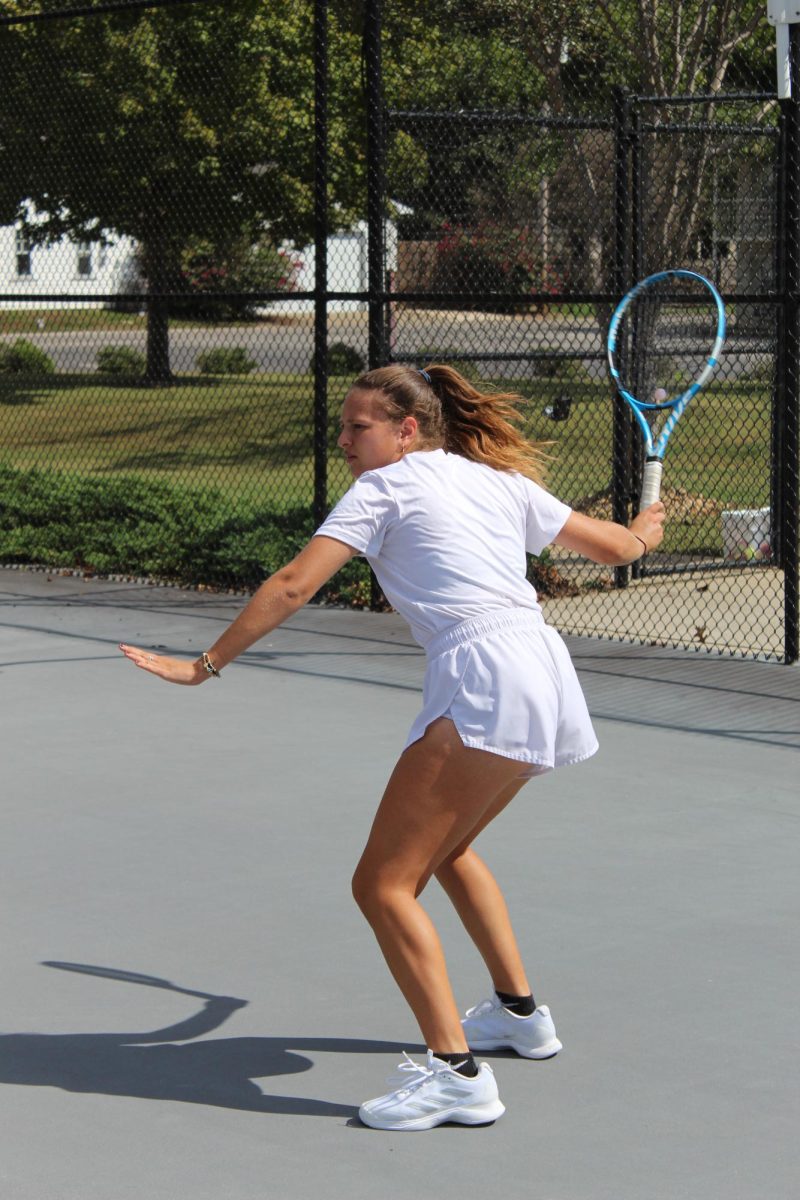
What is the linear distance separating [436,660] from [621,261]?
670 cm

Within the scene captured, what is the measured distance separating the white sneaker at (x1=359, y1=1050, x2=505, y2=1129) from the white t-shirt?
945 millimetres

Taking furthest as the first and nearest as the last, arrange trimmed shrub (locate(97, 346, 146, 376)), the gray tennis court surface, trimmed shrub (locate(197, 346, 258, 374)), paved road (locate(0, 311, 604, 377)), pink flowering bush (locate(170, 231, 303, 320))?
trimmed shrub (locate(97, 346, 146, 376))
trimmed shrub (locate(197, 346, 258, 374))
pink flowering bush (locate(170, 231, 303, 320))
paved road (locate(0, 311, 604, 377))
the gray tennis court surface

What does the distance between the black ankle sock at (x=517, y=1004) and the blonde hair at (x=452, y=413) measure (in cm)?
120

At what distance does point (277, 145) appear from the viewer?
67.6 ft

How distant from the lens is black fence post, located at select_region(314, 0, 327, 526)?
10.4 metres

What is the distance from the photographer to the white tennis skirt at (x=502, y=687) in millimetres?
3814

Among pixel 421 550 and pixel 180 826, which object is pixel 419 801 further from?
pixel 180 826

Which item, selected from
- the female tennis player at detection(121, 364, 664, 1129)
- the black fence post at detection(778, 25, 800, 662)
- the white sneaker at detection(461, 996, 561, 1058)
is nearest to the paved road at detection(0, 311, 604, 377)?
the black fence post at detection(778, 25, 800, 662)

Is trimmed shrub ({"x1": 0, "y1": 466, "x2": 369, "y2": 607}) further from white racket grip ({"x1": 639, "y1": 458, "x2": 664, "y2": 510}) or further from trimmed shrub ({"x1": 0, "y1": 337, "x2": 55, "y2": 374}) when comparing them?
trimmed shrub ({"x1": 0, "y1": 337, "x2": 55, "y2": 374})

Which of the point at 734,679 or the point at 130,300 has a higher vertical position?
the point at 130,300

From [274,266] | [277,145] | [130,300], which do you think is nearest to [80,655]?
[130,300]

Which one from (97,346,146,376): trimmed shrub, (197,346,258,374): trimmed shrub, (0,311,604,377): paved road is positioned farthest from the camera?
(97,346,146,376): trimmed shrub

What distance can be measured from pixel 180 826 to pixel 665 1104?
264cm

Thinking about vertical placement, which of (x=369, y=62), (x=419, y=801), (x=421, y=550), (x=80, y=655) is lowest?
(x=80, y=655)
